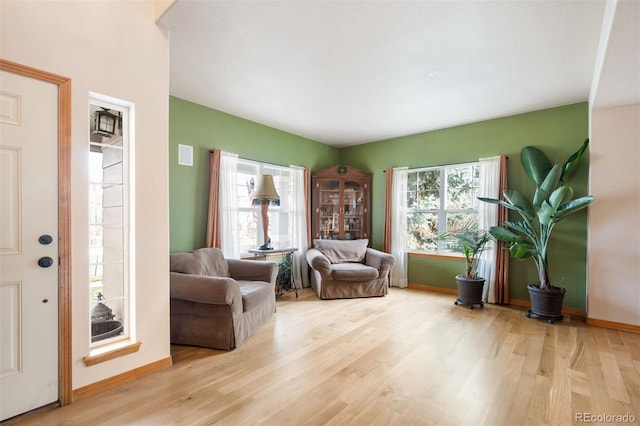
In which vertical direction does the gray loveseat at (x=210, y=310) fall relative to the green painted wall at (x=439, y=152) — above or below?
below

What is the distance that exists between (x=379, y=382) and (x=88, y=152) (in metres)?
2.51

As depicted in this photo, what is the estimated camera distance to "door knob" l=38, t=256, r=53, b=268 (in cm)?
179

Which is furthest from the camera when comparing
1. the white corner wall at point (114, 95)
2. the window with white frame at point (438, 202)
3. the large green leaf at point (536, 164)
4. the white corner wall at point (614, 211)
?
the window with white frame at point (438, 202)

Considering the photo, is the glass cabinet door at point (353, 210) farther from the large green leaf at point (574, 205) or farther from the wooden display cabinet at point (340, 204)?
the large green leaf at point (574, 205)

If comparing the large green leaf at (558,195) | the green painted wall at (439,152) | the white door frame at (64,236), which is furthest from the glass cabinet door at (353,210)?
the white door frame at (64,236)

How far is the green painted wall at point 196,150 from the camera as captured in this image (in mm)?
3684

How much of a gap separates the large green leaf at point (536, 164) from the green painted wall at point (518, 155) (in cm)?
19

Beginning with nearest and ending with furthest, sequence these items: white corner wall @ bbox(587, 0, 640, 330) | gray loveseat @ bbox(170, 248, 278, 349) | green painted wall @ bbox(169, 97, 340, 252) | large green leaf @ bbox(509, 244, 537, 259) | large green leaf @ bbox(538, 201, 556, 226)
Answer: gray loveseat @ bbox(170, 248, 278, 349)
white corner wall @ bbox(587, 0, 640, 330)
large green leaf @ bbox(538, 201, 556, 226)
large green leaf @ bbox(509, 244, 537, 259)
green painted wall @ bbox(169, 97, 340, 252)

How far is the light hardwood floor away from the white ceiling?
261 cm

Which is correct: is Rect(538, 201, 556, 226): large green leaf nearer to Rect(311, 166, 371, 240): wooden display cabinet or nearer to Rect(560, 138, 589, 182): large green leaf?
Rect(560, 138, 589, 182): large green leaf

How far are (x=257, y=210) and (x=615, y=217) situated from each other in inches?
173

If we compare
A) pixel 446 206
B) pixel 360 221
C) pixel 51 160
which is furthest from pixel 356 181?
pixel 51 160

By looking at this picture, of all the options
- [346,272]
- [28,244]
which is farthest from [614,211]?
[28,244]

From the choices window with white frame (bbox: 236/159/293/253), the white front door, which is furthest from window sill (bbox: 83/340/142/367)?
window with white frame (bbox: 236/159/293/253)
